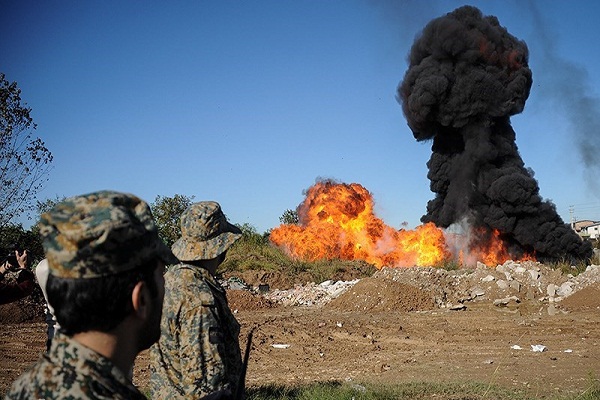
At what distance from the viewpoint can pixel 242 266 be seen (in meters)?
27.5

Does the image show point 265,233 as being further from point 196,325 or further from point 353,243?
point 196,325

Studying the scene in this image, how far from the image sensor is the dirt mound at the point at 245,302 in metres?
20.7

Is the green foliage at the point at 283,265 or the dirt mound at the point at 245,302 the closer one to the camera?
the dirt mound at the point at 245,302

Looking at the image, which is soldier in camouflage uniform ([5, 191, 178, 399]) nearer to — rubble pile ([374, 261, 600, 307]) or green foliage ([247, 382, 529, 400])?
green foliage ([247, 382, 529, 400])

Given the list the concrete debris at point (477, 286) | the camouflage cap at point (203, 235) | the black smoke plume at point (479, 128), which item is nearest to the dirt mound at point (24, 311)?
the concrete debris at point (477, 286)

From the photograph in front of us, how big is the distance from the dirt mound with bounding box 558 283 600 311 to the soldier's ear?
1932 centimetres

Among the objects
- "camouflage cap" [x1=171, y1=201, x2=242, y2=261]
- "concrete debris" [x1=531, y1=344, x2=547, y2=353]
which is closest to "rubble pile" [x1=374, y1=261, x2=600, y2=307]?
"concrete debris" [x1=531, y1=344, x2=547, y2=353]

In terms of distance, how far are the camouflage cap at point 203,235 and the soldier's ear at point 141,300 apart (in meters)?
1.95

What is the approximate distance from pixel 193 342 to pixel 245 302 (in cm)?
1798

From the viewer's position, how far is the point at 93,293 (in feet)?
5.38

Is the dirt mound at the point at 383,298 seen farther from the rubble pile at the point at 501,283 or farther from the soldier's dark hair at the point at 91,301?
the soldier's dark hair at the point at 91,301

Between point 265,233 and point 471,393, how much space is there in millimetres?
26480

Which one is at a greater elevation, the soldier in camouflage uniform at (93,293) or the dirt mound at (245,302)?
the soldier in camouflage uniform at (93,293)

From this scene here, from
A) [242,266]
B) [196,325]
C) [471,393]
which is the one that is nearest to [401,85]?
[242,266]
